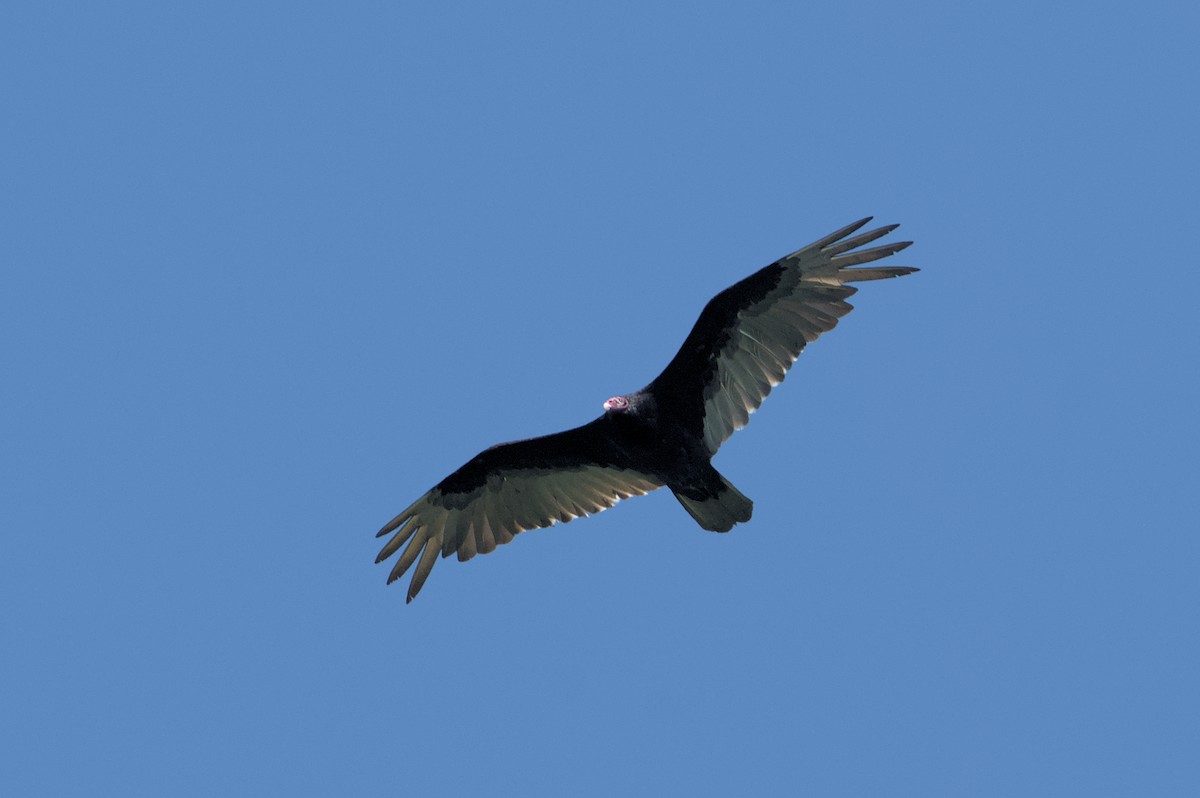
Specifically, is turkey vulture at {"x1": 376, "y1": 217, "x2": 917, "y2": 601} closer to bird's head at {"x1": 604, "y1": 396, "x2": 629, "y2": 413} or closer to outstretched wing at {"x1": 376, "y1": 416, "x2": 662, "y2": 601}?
bird's head at {"x1": 604, "y1": 396, "x2": 629, "y2": 413}

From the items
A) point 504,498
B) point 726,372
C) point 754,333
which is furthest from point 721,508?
point 504,498

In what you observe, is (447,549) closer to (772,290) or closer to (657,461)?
(657,461)

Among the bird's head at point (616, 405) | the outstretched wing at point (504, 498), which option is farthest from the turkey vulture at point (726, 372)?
the outstretched wing at point (504, 498)

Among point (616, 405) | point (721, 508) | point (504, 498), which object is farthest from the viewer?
point (504, 498)

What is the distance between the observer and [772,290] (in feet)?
41.8

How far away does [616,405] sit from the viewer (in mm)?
12555

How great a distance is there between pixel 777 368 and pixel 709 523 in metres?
1.40

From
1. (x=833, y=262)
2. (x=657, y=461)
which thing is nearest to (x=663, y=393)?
(x=657, y=461)

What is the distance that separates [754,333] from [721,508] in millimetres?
1467

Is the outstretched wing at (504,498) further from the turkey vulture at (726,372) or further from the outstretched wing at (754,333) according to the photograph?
the outstretched wing at (754,333)

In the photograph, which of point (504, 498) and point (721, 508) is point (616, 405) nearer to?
point (721, 508)

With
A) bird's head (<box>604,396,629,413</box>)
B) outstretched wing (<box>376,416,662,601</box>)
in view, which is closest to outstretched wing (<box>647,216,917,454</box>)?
bird's head (<box>604,396,629,413</box>)

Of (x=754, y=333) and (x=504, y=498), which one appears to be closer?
(x=754, y=333)

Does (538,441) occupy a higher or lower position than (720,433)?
higher
